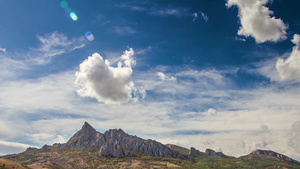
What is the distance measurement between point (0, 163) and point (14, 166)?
7.71m

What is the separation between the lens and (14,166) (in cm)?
12244

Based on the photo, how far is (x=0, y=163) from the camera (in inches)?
4658
